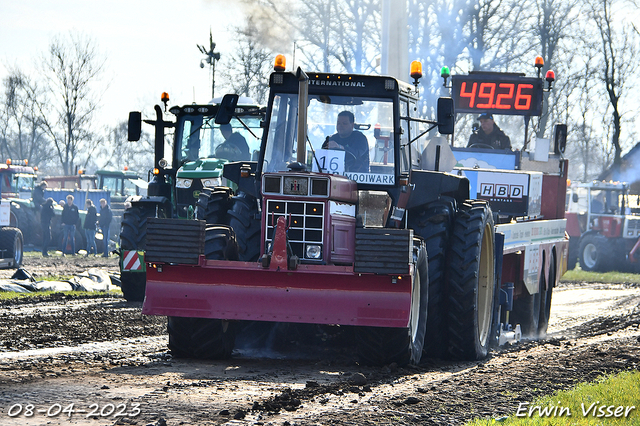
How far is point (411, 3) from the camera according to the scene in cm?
2862

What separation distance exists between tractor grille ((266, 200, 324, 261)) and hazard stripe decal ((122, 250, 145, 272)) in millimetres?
6870

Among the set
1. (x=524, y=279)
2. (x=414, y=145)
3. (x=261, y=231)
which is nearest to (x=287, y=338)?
(x=261, y=231)

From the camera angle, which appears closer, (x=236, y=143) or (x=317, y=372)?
(x=317, y=372)

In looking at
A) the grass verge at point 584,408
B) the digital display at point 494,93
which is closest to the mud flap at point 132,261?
the digital display at point 494,93

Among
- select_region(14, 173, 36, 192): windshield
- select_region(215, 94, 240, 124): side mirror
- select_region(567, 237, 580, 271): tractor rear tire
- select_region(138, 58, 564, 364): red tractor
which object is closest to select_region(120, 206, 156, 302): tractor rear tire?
select_region(138, 58, 564, 364): red tractor

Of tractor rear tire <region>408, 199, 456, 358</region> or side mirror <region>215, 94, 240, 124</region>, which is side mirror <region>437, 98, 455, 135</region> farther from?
side mirror <region>215, 94, 240, 124</region>

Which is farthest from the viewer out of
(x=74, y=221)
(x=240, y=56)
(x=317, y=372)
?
(x=240, y=56)

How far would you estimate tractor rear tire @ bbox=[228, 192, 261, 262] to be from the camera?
867 cm

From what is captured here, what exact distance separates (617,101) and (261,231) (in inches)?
1090

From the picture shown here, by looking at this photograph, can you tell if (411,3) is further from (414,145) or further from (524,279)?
(414,145)

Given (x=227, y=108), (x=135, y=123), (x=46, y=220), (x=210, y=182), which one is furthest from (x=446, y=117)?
(x=46, y=220)

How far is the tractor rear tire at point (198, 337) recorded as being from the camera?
27.0 ft

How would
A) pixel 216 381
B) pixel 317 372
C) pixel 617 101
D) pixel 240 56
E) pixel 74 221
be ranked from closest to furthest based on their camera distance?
pixel 216 381 → pixel 317 372 → pixel 74 221 → pixel 240 56 → pixel 617 101

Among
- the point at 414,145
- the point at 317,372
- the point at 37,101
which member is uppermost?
the point at 37,101
